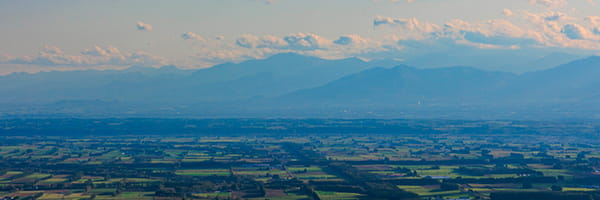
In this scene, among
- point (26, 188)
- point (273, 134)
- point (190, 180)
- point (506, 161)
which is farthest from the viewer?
point (273, 134)

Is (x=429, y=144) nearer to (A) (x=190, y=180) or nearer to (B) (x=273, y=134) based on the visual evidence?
(B) (x=273, y=134)

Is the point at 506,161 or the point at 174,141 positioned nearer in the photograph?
the point at 506,161

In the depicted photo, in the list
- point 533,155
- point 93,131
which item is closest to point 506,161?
point 533,155

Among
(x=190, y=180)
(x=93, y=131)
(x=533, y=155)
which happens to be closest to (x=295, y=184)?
(x=190, y=180)

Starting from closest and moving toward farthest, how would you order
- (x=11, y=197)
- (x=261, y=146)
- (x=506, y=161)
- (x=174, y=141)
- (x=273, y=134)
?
1. (x=11, y=197)
2. (x=506, y=161)
3. (x=261, y=146)
4. (x=174, y=141)
5. (x=273, y=134)

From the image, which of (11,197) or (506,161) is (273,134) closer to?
(506,161)

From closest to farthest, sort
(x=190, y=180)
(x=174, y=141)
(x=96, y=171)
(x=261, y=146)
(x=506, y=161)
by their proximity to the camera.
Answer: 1. (x=190, y=180)
2. (x=96, y=171)
3. (x=506, y=161)
4. (x=261, y=146)
5. (x=174, y=141)
